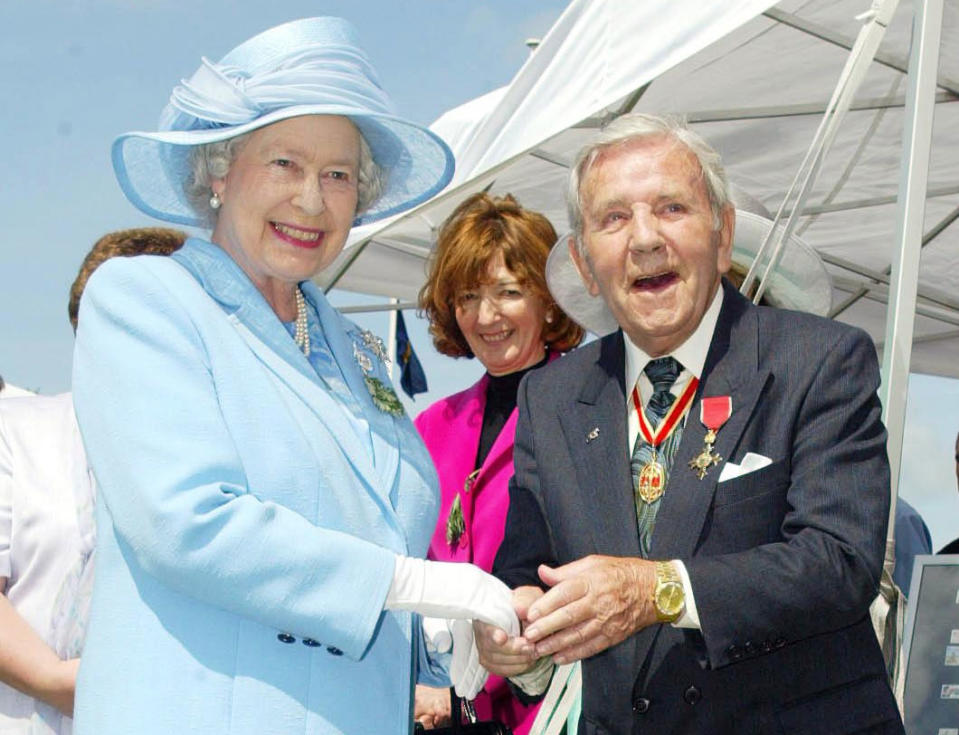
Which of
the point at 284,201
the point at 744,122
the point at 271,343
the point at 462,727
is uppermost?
the point at 744,122

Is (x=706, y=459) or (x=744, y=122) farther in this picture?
(x=744, y=122)

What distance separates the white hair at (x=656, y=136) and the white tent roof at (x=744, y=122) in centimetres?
130

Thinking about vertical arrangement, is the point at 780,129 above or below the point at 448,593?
above

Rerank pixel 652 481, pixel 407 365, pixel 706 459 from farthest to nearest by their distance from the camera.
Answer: pixel 407 365, pixel 652 481, pixel 706 459

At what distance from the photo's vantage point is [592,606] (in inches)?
93.7

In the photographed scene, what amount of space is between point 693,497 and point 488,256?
1.99 meters

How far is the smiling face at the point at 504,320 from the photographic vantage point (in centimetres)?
Result: 425

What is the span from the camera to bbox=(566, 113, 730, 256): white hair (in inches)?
108

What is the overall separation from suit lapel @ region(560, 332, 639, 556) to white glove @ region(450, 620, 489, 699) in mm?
351

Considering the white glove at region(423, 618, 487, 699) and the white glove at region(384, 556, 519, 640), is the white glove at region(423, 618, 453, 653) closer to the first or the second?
the white glove at region(423, 618, 487, 699)

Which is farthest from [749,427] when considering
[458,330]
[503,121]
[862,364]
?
[503,121]

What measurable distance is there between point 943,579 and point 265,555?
249 cm

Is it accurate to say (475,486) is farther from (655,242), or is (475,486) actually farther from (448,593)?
(448,593)

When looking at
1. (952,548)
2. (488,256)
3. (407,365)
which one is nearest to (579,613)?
(488,256)
